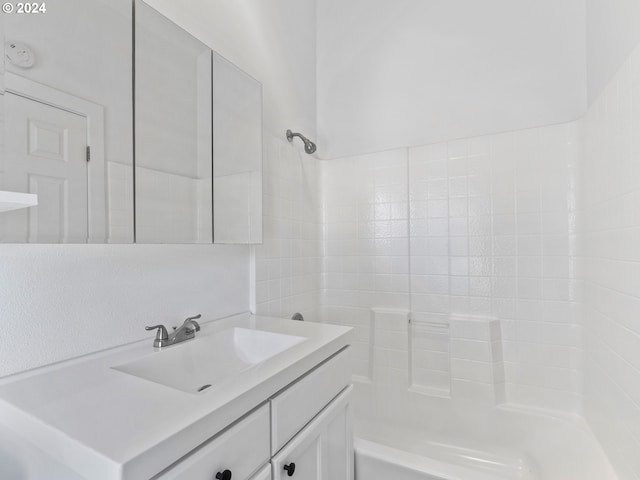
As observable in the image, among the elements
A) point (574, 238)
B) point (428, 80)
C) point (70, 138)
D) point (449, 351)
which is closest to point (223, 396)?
point (70, 138)

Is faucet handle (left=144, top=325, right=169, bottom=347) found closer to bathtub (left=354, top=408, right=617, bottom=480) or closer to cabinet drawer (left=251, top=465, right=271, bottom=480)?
cabinet drawer (left=251, top=465, right=271, bottom=480)

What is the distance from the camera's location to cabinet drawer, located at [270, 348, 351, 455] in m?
0.82

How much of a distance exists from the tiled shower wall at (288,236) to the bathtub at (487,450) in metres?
0.72

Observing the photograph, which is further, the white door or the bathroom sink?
the bathroom sink

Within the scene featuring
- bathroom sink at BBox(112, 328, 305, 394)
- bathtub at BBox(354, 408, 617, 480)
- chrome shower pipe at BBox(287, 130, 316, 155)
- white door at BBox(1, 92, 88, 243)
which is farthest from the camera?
chrome shower pipe at BBox(287, 130, 316, 155)

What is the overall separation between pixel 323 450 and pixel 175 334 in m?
0.60

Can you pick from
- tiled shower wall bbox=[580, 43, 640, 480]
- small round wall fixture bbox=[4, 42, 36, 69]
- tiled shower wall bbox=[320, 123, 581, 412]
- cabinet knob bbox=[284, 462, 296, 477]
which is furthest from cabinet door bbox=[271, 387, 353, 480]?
small round wall fixture bbox=[4, 42, 36, 69]

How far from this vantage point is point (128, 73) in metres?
0.97

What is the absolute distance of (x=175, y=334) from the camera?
3.43 feet

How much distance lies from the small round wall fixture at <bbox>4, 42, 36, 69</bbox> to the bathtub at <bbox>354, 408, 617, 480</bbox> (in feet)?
5.28

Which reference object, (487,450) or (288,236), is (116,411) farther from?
(487,450)

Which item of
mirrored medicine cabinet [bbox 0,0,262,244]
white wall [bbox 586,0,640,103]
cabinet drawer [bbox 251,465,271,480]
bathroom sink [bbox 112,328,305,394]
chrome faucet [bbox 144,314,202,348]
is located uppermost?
white wall [bbox 586,0,640,103]

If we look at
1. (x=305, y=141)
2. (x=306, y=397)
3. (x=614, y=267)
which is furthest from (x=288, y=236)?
(x=614, y=267)

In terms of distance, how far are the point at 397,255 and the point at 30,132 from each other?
1640mm
